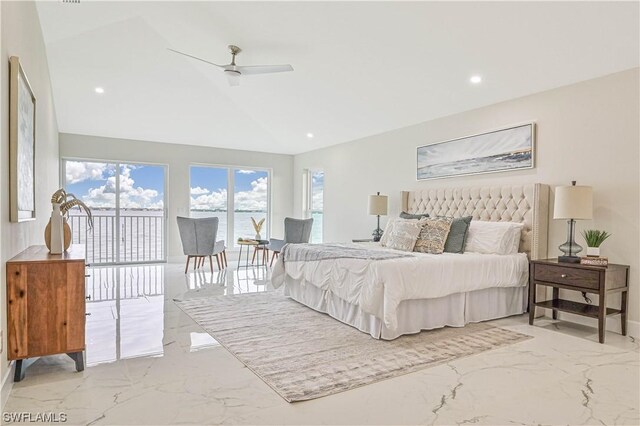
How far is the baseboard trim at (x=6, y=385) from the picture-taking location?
212cm

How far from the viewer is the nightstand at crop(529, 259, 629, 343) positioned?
3260mm

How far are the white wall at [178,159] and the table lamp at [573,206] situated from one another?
6339mm

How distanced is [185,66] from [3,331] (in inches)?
177

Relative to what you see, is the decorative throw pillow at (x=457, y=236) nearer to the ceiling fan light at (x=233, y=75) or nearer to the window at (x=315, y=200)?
the ceiling fan light at (x=233, y=75)

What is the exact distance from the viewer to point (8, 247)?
7.90 ft

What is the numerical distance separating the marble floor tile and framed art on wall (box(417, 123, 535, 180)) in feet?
6.51

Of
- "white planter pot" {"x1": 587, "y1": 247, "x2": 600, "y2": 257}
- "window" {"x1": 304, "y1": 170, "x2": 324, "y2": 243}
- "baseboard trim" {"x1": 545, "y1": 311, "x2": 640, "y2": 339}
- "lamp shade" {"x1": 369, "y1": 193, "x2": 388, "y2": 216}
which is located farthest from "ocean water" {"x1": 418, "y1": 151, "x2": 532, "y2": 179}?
"window" {"x1": 304, "y1": 170, "x2": 324, "y2": 243}

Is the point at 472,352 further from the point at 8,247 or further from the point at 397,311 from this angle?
the point at 8,247

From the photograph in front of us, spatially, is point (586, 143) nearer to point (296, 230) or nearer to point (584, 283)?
point (584, 283)

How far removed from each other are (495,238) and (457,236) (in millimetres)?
391

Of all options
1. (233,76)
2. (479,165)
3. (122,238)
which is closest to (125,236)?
(122,238)

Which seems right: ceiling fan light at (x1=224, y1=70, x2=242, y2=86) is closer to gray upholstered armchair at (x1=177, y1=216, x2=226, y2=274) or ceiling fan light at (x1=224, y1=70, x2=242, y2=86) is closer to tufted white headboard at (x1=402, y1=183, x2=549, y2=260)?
gray upholstered armchair at (x1=177, y1=216, x2=226, y2=274)

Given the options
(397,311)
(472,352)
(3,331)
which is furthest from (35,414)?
(472,352)

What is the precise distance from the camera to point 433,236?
170 inches
